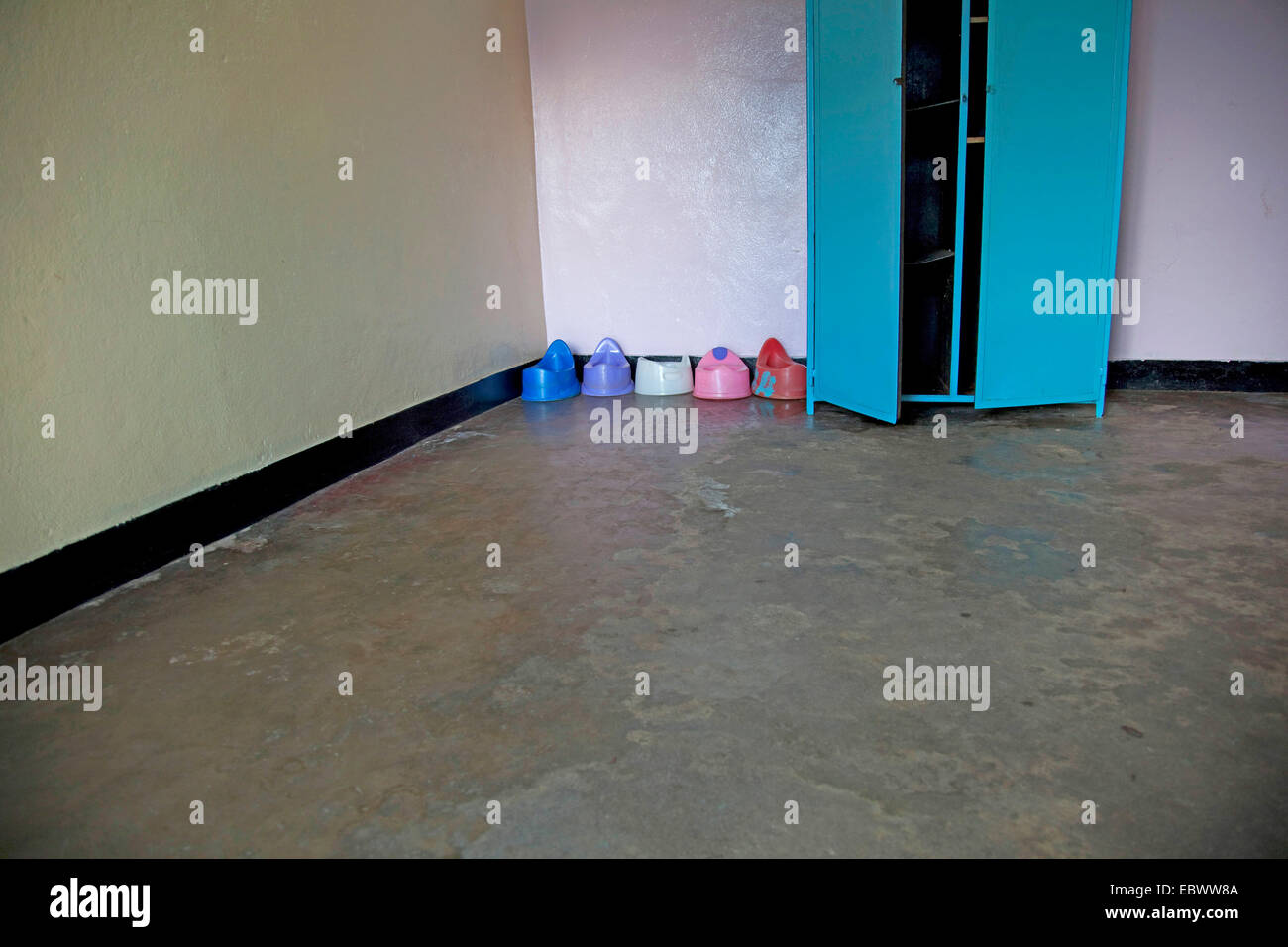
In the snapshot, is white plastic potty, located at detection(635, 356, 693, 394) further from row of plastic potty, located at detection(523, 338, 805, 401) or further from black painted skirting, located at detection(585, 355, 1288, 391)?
black painted skirting, located at detection(585, 355, 1288, 391)

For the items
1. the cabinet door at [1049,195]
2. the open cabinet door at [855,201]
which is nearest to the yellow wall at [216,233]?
the open cabinet door at [855,201]

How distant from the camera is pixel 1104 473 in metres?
3.57

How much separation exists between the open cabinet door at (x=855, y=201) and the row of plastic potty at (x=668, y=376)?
37cm

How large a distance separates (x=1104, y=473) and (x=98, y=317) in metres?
3.42

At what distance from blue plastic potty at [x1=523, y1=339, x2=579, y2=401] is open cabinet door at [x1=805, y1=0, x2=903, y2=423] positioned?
4.74ft

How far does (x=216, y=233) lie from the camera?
3.17m

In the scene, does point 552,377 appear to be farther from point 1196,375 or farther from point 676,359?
point 1196,375

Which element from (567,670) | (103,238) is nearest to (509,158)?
(103,238)

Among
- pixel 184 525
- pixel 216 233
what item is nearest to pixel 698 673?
pixel 184 525

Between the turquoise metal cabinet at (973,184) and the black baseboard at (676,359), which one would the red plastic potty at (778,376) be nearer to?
the black baseboard at (676,359)

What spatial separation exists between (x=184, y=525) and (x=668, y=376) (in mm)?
2872

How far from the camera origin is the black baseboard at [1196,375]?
4730 mm

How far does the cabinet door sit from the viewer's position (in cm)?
410

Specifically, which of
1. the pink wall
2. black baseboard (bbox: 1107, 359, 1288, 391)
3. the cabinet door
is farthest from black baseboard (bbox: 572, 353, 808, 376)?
black baseboard (bbox: 1107, 359, 1288, 391)
